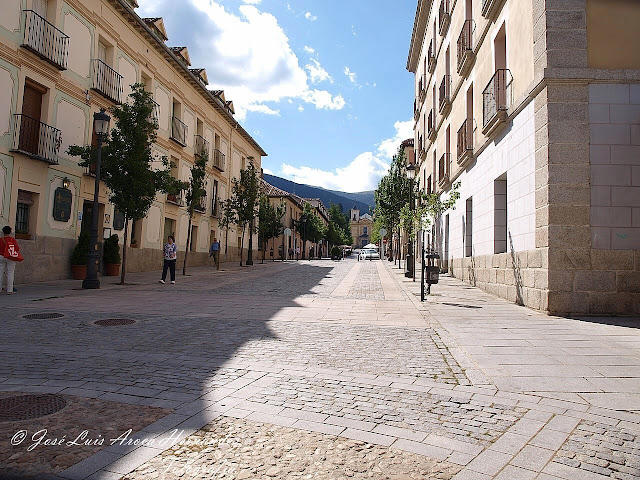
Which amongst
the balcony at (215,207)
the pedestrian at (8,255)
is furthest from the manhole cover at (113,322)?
the balcony at (215,207)

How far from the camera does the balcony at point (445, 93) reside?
18.9 m

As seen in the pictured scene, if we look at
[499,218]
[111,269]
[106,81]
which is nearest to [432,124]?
[499,218]

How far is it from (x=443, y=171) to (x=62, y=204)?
49.3ft

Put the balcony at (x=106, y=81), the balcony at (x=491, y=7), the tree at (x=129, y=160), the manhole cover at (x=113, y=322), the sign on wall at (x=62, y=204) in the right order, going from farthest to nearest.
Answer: the balcony at (x=106, y=81) → the sign on wall at (x=62, y=204) → the tree at (x=129, y=160) → the balcony at (x=491, y=7) → the manhole cover at (x=113, y=322)

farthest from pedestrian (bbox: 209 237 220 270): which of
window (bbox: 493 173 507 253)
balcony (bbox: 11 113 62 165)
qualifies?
window (bbox: 493 173 507 253)

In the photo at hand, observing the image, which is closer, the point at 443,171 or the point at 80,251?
the point at 80,251

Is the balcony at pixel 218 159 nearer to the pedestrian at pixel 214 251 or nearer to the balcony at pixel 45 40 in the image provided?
the pedestrian at pixel 214 251

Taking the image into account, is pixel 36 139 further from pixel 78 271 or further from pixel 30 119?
pixel 78 271

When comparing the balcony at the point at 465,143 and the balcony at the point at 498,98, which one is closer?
the balcony at the point at 498,98

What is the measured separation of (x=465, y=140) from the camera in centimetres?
1566

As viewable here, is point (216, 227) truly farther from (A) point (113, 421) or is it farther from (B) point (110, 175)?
(A) point (113, 421)

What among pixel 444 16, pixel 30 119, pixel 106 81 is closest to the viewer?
pixel 30 119

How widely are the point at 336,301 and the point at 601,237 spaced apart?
5556 millimetres

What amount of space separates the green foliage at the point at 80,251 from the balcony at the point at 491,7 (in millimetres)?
13813
